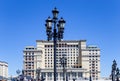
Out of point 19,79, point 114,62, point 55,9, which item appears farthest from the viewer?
point 19,79

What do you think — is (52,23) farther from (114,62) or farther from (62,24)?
(114,62)

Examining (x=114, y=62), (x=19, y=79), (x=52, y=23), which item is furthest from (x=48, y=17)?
(x=19, y=79)

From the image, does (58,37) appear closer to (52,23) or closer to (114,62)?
(52,23)

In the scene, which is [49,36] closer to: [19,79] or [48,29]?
[48,29]

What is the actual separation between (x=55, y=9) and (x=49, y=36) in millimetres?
1927

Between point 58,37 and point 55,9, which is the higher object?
point 55,9

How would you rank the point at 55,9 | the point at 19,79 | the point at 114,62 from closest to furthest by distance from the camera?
the point at 55,9
the point at 114,62
the point at 19,79

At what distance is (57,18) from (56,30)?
34.1 inches

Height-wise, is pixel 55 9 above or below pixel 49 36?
above

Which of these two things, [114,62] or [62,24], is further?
[114,62]

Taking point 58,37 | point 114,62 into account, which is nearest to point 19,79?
point 114,62

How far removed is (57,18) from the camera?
29734 millimetres

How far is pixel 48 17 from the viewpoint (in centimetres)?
2994

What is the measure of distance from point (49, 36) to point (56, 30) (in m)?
0.72
